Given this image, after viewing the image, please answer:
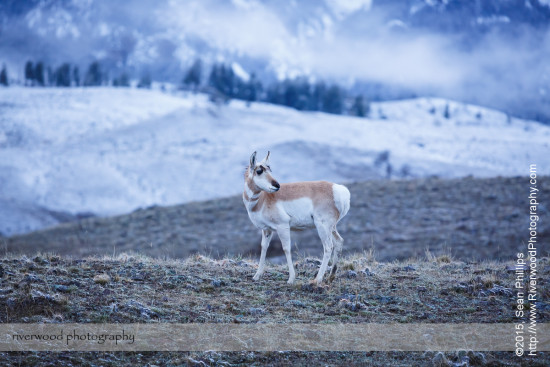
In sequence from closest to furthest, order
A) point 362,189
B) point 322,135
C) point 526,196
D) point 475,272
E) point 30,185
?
point 475,272 → point 526,196 → point 362,189 → point 30,185 → point 322,135

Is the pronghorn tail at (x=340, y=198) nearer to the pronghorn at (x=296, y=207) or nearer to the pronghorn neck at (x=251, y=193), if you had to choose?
the pronghorn at (x=296, y=207)

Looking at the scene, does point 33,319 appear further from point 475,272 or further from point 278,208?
point 475,272

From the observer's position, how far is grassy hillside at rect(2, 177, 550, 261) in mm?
31984

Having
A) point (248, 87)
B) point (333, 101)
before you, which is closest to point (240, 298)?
point (248, 87)

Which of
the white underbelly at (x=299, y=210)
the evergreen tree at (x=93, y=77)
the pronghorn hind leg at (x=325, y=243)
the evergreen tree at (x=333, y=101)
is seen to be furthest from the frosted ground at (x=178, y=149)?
the pronghorn hind leg at (x=325, y=243)

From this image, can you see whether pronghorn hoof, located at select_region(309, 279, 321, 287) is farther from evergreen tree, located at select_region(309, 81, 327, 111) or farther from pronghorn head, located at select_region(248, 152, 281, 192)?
evergreen tree, located at select_region(309, 81, 327, 111)

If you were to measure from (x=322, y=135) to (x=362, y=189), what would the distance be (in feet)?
161

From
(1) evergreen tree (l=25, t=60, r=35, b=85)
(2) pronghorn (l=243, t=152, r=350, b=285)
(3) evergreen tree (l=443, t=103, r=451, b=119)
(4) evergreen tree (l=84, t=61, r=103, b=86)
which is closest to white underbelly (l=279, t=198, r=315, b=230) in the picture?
(2) pronghorn (l=243, t=152, r=350, b=285)

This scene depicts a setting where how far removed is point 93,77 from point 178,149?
57586mm

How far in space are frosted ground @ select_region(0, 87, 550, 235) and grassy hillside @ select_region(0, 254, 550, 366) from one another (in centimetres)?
5000

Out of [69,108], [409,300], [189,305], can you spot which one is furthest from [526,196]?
[69,108]

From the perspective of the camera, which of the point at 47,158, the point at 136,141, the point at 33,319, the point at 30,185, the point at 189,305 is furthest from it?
the point at 136,141

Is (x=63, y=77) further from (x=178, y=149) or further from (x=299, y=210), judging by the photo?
(x=299, y=210)

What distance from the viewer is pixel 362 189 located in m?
43.8
